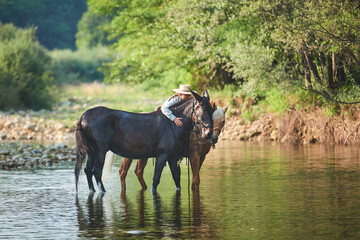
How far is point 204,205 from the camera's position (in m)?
12.0

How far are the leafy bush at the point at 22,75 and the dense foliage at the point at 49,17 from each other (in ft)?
156

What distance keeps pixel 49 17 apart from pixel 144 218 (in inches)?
4126

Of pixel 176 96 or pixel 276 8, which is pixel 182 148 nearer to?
pixel 176 96

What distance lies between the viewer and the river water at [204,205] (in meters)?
9.67

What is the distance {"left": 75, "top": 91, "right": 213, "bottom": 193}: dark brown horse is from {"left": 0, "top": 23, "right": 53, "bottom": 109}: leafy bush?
1177 inches

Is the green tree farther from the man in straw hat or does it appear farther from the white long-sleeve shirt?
the white long-sleeve shirt

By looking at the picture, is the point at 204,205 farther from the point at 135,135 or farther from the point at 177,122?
the point at 135,135

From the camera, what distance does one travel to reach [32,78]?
147 ft

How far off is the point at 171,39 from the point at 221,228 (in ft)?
75.0

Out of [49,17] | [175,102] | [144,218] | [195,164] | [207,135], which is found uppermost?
[49,17]

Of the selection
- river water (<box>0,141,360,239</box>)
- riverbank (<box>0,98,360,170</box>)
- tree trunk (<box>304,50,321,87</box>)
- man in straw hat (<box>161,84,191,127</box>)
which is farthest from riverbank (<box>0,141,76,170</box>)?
tree trunk (<box>304,50,321,87</box>)

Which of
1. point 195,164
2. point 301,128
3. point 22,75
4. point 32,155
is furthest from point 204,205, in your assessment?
point 22,75

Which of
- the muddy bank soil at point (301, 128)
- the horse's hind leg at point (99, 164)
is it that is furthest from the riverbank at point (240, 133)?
the horse's hind leg at point (99, 164)

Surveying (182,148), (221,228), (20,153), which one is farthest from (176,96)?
(20,153)
